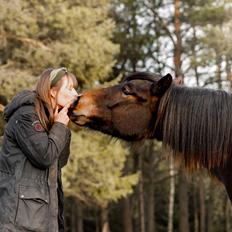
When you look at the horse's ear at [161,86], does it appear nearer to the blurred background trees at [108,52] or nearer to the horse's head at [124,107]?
the horse's head at [124,107]

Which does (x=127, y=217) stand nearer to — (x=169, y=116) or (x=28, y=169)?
(x=169, y=116)

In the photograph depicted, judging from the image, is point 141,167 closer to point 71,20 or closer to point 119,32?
point 119,32

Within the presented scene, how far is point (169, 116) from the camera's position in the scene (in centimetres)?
371

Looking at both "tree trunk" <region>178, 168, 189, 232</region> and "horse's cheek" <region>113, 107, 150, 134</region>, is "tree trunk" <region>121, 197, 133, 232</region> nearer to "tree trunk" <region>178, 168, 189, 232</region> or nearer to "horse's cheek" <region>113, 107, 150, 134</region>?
"tree trunk" <region>178, 168, 189, 232</region>

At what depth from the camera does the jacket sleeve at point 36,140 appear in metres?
3.27

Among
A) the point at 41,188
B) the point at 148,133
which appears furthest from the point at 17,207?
the point at 148,133

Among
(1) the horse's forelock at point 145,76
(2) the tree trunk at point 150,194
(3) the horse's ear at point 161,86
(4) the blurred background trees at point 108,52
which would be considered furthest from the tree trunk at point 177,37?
(3) the horse's ear at point 161,86

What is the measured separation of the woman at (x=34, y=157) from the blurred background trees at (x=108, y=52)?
6266mm

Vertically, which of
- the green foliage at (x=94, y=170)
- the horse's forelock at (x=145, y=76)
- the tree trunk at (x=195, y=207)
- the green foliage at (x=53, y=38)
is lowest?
the tree trunk at (x=195, y=207)

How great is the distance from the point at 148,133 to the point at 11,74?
1054cm

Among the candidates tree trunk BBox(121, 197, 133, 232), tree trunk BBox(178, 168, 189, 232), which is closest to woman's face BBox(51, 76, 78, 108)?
tree trunk BBox(178, 168, 189, 232)

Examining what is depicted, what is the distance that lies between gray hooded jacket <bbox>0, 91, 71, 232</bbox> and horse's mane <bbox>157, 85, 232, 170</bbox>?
76 cm

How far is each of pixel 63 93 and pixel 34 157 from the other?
21.2 inches

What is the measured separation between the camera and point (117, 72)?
22.4 metres
